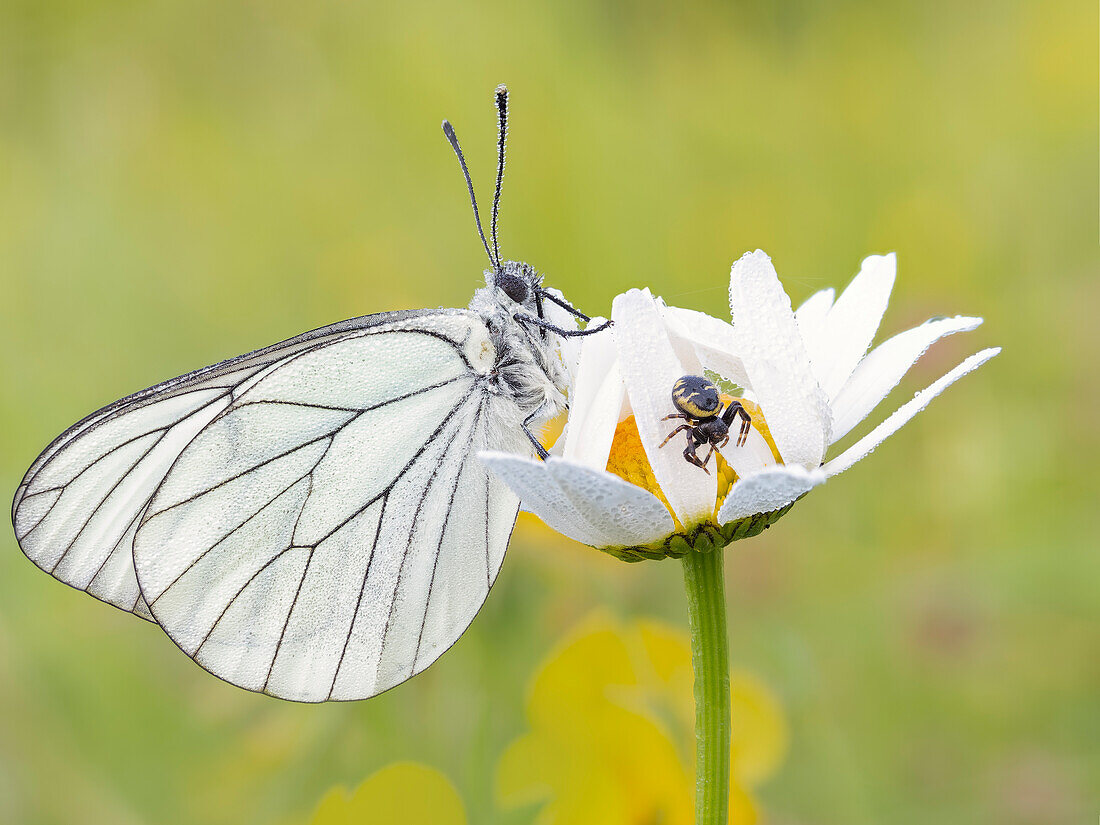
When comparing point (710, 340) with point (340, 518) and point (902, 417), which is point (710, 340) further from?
point (340, 518)

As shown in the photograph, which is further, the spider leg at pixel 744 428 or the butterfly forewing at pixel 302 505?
the butterfly forewing at pixel 302 505

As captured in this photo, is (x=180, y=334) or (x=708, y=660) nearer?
(x=708, y=660)

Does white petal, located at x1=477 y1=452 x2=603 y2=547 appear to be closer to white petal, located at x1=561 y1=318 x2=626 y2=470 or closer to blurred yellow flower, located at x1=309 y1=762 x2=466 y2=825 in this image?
white petal, located at x1=561 y1=318 x2=626 y2=470

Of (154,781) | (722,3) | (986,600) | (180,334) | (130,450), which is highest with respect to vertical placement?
(722,3)

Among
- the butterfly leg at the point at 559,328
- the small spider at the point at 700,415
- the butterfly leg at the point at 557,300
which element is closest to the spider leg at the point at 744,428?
the small spider at the point at 700,415

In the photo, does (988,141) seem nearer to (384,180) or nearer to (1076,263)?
(1076,263)

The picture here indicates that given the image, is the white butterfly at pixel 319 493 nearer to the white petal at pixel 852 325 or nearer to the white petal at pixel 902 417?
the white petal at pixel 852 325

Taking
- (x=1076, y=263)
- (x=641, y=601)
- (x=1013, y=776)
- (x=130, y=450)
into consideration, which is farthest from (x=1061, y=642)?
(x=130, y=450)
